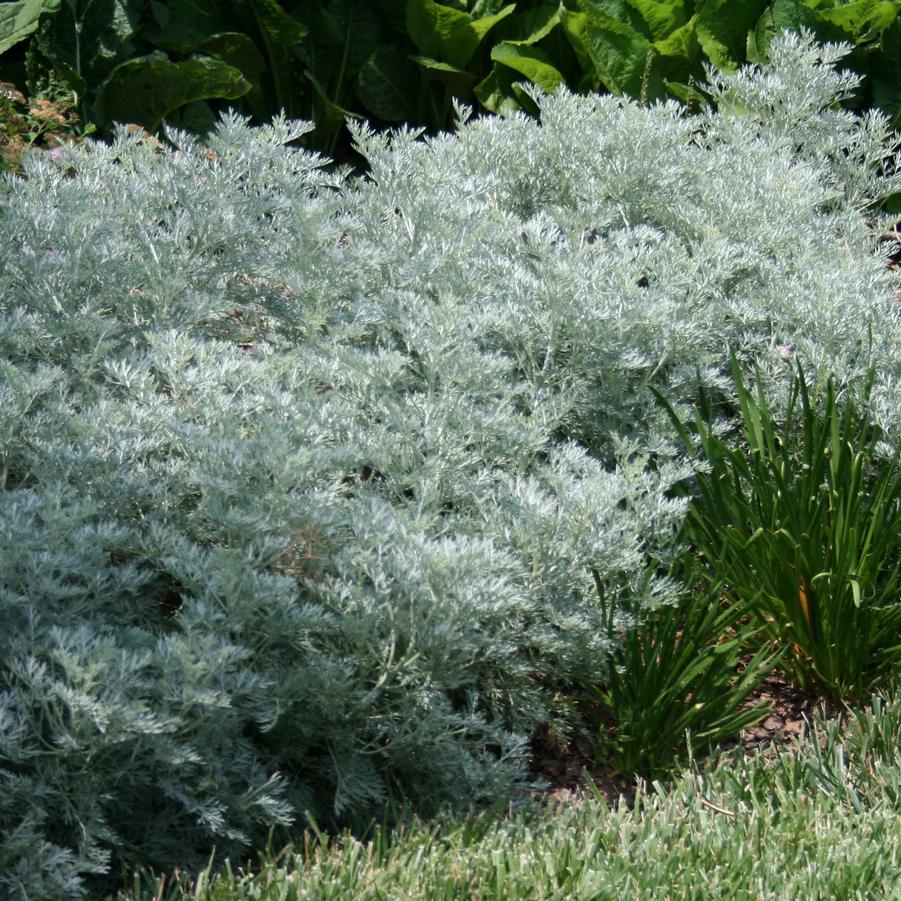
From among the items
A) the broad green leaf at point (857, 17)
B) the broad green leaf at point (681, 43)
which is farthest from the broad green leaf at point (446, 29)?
the broad green leaf at point (857, 17)

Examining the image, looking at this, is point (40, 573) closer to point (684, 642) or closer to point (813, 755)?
point (684, 642)

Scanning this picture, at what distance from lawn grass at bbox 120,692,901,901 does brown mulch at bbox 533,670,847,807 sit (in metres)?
0.13

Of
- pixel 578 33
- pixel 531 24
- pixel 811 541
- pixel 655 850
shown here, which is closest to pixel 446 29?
pixel 531 24

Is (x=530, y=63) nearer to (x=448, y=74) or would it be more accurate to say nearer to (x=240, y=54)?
(x=448, y=74)

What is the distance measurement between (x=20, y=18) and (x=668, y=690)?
590 cm

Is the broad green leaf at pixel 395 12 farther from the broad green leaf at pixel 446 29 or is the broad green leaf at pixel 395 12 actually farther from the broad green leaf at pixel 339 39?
the broad green leaf at pixel 446 29

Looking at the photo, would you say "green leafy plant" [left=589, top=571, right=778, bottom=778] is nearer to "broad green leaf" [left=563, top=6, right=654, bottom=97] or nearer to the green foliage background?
the green foliage background

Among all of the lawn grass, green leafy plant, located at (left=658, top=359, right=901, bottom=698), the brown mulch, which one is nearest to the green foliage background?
green leafy plant, located at (left=658, top=359, right=901, bottom=698)

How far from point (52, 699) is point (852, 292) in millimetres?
3044

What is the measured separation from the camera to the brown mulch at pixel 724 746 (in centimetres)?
330

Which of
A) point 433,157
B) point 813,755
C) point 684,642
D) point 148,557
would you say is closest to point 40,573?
point 148,557

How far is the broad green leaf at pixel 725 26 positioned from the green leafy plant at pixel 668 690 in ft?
15.9

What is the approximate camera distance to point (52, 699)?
2.47m

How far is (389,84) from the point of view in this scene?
8.48 m
